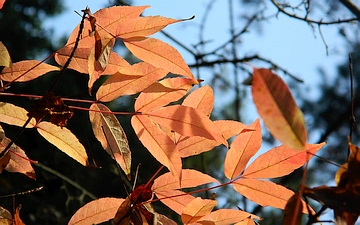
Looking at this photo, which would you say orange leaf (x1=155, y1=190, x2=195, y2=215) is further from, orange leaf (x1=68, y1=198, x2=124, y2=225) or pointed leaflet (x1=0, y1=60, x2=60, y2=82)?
pointed leaflet (x1=0, y1=60, x2=60, y2=82)

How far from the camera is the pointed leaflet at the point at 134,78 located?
46cm

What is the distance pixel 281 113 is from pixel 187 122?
0.54 feet

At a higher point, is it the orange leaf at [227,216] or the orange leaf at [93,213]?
the orange leaf at [227,216]

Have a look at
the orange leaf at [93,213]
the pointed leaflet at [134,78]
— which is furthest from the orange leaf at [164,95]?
the orange leaf at [93,213]

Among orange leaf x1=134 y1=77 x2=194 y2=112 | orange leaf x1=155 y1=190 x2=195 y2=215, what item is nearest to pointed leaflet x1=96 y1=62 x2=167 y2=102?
orange leaf x1=134 y1=77 x2=194 y2=112

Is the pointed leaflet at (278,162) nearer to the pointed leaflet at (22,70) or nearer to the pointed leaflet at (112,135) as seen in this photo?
the pointed leaflet at (112,135)

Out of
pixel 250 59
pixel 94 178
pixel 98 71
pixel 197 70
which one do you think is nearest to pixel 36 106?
pixel 98 71

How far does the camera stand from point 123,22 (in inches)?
17.9

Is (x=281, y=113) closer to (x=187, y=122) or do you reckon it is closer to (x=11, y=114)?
(x=187, y=122)

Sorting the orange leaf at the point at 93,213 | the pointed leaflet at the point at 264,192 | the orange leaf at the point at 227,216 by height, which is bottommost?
the orange leaf at the point at 93,213

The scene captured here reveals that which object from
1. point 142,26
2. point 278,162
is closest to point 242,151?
point 278,162

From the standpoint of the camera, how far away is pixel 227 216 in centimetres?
49

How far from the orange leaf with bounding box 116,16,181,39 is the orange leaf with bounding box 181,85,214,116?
0.32ft

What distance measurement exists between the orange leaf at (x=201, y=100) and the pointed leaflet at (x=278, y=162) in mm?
84
